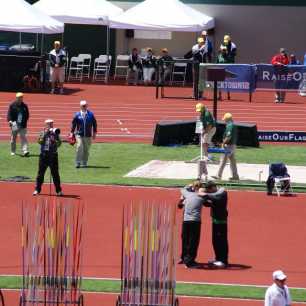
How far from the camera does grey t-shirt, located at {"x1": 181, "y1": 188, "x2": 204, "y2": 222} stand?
21.6 meters

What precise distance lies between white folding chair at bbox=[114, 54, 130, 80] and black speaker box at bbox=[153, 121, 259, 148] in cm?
1579

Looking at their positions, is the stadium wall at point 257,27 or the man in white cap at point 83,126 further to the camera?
the stadium wall at point 257,27

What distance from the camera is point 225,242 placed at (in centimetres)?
2195

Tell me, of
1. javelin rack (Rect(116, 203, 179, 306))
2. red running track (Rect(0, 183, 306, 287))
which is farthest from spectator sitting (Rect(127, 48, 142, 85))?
javelin rack (Rect(116, 203, 179, 306))

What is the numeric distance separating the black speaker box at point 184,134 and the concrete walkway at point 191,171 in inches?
89.2

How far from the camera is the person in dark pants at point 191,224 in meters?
21.7

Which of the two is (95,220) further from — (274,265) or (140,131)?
(140,131)

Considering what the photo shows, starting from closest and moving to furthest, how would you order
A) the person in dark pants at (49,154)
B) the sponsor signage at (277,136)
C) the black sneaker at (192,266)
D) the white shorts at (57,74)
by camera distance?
the black sneaker at (192,266) < the person in dark pants at (49,154) < the sponsor signage at (277,136) < the white shorts at (57,74)

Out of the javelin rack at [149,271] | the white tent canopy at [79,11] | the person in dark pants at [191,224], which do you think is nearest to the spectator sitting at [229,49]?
the white tent canopy at [79,11]

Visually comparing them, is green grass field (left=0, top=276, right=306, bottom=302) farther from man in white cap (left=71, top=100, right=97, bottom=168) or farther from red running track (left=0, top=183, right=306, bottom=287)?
man in white cap (left=71, top=100, right=97, bottom=168)

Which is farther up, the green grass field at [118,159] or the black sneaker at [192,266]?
the black sneaker at [192,266]

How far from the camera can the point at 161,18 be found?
48.8m

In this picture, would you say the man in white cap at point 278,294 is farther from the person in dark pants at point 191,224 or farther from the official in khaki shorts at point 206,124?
the official in khaki shorts at point 206,124

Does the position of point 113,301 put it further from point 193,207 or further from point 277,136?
point 277,136
